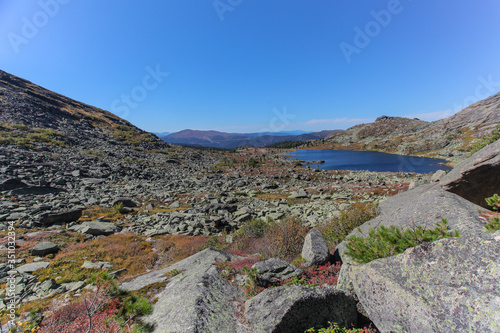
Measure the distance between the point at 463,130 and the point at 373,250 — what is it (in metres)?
166

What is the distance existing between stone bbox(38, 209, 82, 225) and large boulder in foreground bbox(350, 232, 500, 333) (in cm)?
2418

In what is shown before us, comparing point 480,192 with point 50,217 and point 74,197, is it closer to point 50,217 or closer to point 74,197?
point 50,217

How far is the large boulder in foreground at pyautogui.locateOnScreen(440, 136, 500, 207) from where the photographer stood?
9406 mm

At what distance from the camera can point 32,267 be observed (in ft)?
34.6

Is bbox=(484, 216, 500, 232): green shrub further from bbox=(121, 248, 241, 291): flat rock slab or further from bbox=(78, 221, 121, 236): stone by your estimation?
bbox=(78, 221, 121, 236): stone

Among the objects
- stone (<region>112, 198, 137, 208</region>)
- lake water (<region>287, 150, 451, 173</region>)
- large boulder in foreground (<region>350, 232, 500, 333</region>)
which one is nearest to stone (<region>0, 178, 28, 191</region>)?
stone (<region>112, 198, 137, 208</region>)

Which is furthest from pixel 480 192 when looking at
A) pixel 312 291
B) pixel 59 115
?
pixel 59 115

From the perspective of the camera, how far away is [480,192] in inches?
395

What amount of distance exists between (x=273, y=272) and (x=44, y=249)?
14.8 metres

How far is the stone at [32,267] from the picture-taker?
33.4 feet

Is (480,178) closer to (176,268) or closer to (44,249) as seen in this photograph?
(176,268)

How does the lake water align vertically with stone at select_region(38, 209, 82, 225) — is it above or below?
below

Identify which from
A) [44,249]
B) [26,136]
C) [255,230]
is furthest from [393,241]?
[26,136]

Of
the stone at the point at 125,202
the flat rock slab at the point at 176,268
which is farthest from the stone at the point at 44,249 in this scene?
the stone at the point at 125,202
